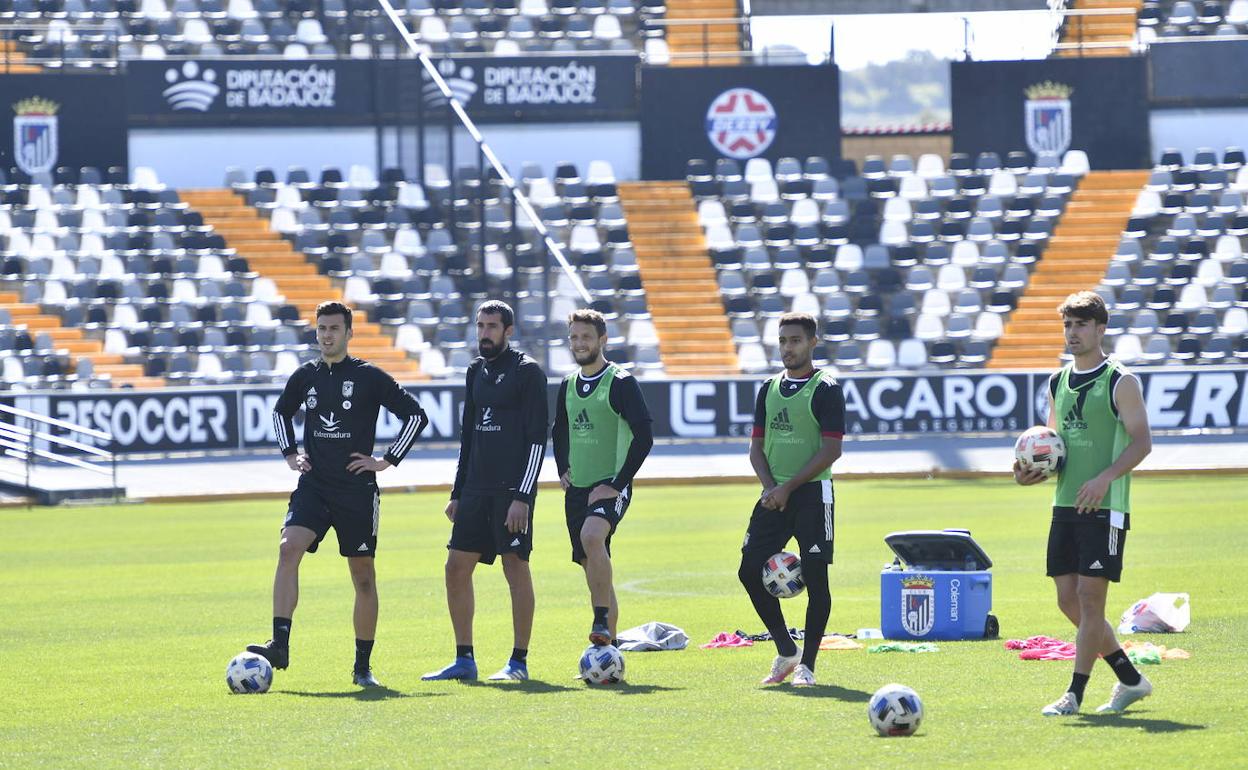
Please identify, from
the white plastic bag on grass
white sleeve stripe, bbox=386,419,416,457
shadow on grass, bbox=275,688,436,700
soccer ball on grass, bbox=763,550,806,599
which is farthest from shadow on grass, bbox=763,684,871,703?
the white plastic bag on grass

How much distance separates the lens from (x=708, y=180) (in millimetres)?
42906

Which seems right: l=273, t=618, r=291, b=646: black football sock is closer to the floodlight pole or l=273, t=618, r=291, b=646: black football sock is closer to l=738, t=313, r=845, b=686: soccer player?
l=738, t=313, r=845, b=686: soccer player

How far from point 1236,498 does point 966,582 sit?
47.1 feet

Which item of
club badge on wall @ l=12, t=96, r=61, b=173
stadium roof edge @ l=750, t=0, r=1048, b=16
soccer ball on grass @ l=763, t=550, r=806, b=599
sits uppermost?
stadium roof edge @ l=750, t=0, r=1048, b=16

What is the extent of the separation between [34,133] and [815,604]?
34927 mm

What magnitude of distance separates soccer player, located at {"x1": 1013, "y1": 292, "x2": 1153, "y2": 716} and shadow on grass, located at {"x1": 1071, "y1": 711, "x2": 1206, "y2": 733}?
0.12 metres

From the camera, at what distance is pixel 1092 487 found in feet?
30.2

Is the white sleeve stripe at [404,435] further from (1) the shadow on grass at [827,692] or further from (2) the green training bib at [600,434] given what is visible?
(1) the shadow on grass at [827,692]

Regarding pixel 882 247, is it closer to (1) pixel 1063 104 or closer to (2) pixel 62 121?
(1) pixel 1063 104

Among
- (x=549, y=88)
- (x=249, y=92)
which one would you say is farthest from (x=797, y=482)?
(x=249, y=92)

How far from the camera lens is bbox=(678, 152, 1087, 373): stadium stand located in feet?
128

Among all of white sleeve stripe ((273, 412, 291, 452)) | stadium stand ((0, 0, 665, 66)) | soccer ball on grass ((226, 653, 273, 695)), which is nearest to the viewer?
soccer ball on grass ((226, 653, 273, 695))

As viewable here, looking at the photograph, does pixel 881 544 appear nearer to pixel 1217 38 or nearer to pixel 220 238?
pixel 220 238

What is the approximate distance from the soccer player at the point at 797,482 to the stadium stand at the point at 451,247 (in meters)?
25.9
